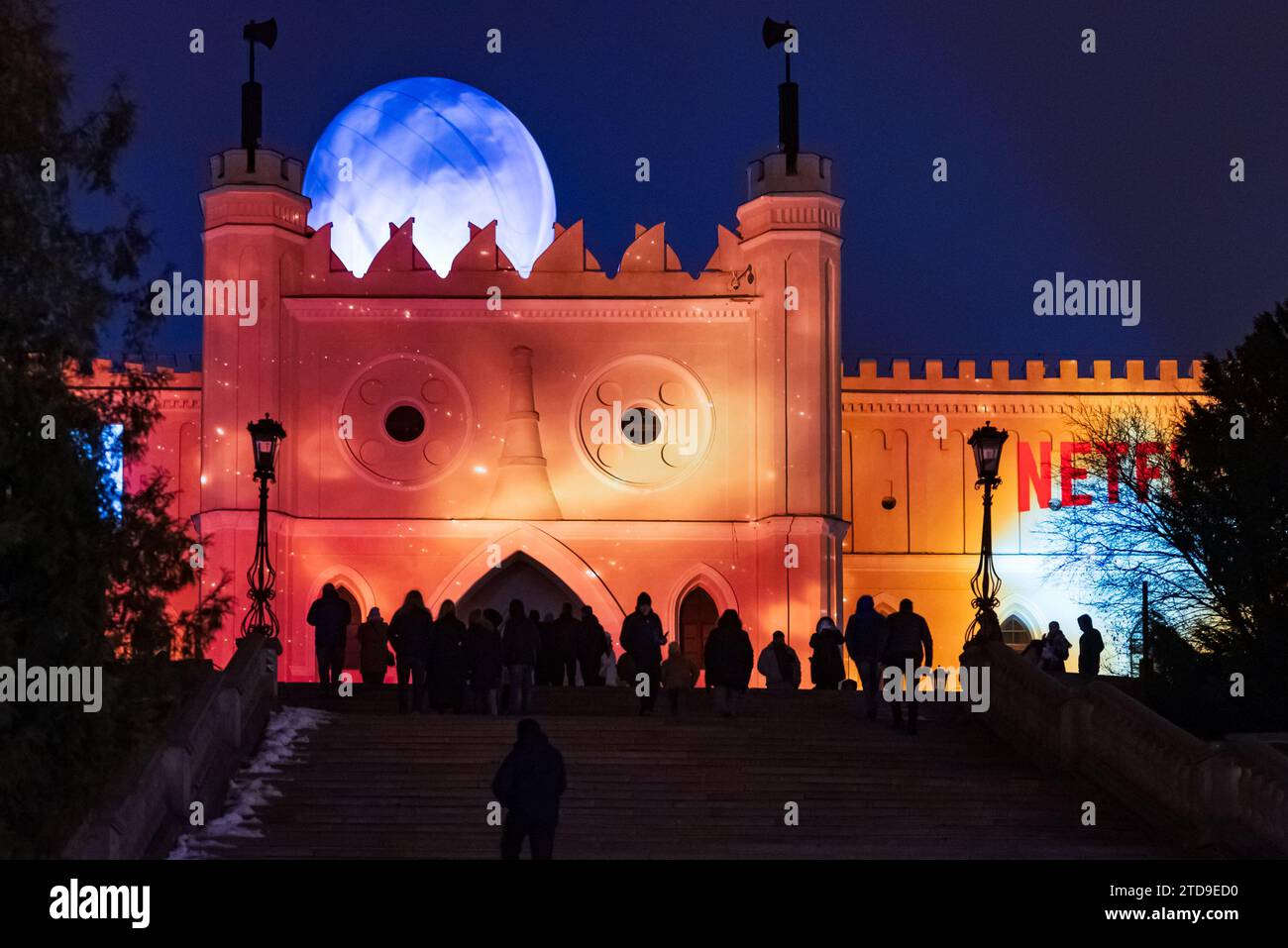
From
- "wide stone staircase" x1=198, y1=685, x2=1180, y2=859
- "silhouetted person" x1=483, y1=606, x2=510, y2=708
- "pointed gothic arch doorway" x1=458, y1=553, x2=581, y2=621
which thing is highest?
"pointed gothic arch doorway" x1=458, y1=553, x2=581, y2=621

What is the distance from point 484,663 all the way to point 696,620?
44.6 feet

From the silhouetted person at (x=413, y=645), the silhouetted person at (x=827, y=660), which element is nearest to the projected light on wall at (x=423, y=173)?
the silhouetted person at (x=827, y=660)

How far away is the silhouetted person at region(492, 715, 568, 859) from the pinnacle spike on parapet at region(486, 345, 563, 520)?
2103 cm

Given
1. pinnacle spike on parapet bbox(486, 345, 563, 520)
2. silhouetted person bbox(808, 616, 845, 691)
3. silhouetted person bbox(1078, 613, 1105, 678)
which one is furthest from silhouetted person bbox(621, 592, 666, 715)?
pinnacle spike on parapet bbox(486, 345, 563, 520)

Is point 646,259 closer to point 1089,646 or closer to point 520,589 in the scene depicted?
point 520,589

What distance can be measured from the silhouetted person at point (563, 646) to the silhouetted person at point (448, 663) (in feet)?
11.4

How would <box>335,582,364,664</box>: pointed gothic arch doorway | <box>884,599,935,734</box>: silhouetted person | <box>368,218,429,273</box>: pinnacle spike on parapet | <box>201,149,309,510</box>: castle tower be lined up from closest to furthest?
1. <box>884,599,935,734</box>: silhouetted person
2. <box>335,582,364,664</box>: pointed gothic arch doorway
3. <box>201,149,309,510</box>: castle tower
4. <box>368,218,429,273</box>: pinnacle spike on parapet

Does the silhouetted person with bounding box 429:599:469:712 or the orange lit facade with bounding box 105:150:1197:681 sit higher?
the orange lit facade with bounding box 105:150:1197:681

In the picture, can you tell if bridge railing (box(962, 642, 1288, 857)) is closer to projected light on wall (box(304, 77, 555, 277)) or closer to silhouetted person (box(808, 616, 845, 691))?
silhouetted person (box(808, 616, 845, 691))

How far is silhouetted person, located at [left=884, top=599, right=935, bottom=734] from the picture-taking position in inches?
1010

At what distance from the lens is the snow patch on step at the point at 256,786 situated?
813 inches

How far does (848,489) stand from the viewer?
44969 millimetres

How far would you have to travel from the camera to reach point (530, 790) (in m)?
17.5

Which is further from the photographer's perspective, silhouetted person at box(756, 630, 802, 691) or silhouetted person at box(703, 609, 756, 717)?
silhouetted person at box(756, 630, 802, 691)
